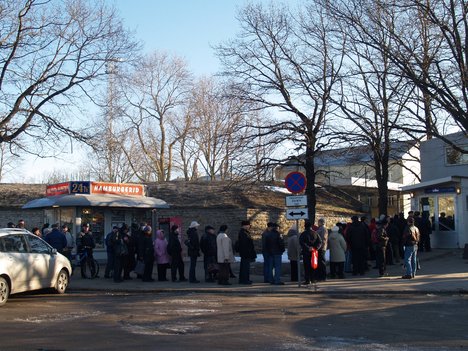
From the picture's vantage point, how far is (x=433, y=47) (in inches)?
814

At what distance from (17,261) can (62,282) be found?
208 cm

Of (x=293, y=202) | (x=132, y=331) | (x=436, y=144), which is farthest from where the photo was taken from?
(x=436, y=144)

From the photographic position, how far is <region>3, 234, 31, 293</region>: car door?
1259 centimetres

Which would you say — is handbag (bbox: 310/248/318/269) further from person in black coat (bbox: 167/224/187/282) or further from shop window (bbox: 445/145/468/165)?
shop window (bbox: 445/145/468/165)

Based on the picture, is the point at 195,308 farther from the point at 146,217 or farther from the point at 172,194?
the point at 172,194

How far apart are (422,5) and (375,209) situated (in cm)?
2383

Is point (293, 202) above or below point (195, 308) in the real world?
above

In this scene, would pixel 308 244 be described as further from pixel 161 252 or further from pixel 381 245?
pixel 161 252

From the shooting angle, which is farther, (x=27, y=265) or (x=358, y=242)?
(x=358, y=242)

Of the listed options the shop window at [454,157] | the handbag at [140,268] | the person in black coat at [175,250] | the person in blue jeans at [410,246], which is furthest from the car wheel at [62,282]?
the shop window at [454,157]

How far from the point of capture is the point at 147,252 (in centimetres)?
1700

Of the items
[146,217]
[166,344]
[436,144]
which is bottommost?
[166,344]

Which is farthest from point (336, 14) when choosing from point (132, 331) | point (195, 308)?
point (132, 331)

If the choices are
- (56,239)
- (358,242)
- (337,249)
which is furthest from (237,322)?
(56,239)
